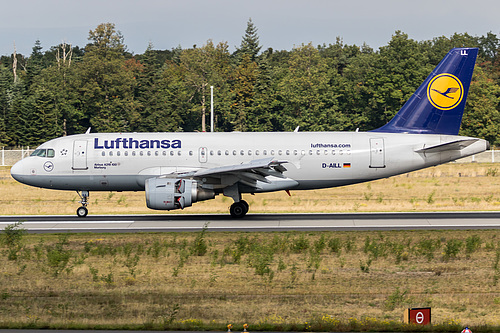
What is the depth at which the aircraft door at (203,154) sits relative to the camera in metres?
33.1

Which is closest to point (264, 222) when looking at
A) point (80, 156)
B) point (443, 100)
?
point (80, 156)

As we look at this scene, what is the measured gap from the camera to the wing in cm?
3045

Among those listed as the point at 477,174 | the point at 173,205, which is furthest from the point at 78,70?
the point at 173,205

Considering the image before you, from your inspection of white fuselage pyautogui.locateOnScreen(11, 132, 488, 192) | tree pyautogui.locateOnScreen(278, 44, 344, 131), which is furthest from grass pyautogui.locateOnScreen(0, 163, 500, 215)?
tree pyautogui.locateOnScreen(278, 44, 344, 131)

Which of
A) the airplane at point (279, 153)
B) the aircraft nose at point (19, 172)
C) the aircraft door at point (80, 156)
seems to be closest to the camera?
the airplane at point (279, 153)

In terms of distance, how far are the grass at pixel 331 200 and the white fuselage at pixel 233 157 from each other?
4.09 metres

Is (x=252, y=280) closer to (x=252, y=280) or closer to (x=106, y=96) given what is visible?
(x=252, y=280)

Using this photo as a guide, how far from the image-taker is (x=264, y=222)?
30.9 metres

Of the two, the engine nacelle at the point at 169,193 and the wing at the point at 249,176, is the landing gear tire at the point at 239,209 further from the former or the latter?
the engine nacelle at the point at 169,193

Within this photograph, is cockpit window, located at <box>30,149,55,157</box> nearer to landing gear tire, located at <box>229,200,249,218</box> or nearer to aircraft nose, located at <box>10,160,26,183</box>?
aircraft nose, located at <box>10,160,26,183</box>

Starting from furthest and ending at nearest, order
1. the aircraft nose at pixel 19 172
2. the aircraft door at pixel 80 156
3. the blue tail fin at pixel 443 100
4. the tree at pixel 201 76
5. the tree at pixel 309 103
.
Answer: the tree at pixel 201 76 → the tree at pixel 309 103 → the blue tail fin at pixel 443 100 → the aircraft nose at pixel 19 172 → the aircraft door at pixel 80 156

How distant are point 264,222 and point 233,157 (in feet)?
13.1

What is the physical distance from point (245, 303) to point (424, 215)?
65.7ft

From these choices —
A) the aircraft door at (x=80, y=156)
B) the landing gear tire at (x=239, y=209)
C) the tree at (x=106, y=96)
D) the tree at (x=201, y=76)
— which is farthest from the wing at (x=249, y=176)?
the tree at (x=106, y=96)
